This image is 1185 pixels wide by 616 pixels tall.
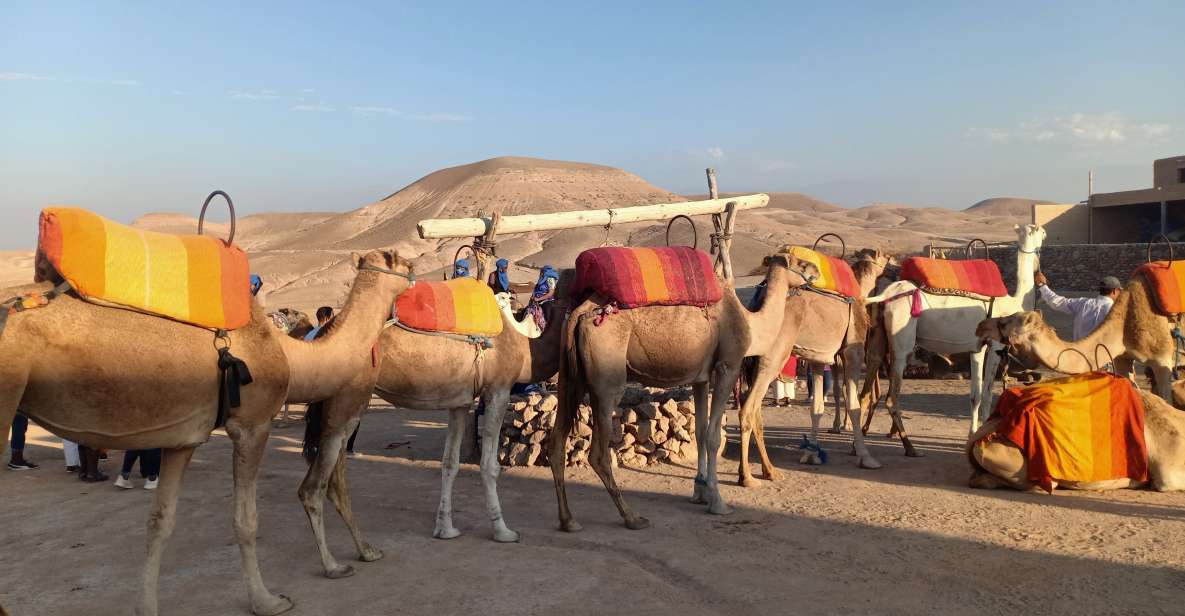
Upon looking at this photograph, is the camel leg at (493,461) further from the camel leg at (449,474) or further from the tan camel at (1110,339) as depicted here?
the tan camel at (1110,339)

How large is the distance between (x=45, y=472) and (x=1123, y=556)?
1111 centimetres

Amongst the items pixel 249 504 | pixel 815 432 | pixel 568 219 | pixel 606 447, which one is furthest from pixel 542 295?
pixel 249 504

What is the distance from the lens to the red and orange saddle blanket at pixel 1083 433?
309 inches

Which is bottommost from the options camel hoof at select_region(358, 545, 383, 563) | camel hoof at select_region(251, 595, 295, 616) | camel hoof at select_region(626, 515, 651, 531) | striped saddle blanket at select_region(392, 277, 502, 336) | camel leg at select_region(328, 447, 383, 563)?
camel hoof at select_region(626, 515, 651, 531)

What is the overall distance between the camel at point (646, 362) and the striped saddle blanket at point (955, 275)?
3.28 metres

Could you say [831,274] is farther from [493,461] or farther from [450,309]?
[450,309]

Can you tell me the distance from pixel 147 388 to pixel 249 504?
1164 mm

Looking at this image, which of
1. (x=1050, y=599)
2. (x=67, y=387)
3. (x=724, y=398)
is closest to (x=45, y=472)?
(x=67, y=387)

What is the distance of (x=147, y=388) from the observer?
14.3 ft

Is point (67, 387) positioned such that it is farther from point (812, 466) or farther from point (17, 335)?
point (812, 466)

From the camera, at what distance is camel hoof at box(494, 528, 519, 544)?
267 inches

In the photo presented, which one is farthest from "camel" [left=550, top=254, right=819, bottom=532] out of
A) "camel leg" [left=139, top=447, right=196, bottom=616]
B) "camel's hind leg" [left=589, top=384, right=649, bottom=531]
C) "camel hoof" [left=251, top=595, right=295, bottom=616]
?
"camel leg" [left=139, top=447, right=196, bottom=616]

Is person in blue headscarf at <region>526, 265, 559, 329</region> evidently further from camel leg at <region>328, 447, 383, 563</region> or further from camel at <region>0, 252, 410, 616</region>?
camel at <region>0, 252, 410, 616</region>

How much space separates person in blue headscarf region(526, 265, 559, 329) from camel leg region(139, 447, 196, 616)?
5.75 meters
